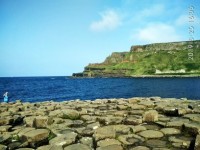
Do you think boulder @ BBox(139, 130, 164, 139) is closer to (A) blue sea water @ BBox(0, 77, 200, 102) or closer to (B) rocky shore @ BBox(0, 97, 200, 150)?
(B) rocky shore @ BBox(0, 97, 200, 150)

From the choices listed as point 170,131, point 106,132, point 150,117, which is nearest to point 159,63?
point 150,117

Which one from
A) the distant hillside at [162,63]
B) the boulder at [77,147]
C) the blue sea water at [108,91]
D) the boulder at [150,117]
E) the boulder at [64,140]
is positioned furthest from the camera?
the distant hillside at [162,63]

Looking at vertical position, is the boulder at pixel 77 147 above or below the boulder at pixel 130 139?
below

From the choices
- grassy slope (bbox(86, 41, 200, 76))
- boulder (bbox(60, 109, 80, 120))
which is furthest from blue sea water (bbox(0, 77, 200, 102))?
grassy slope (bbox(86, 41, 200, 76))

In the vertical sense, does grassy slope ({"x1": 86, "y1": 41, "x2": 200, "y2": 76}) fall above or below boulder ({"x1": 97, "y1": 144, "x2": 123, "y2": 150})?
above

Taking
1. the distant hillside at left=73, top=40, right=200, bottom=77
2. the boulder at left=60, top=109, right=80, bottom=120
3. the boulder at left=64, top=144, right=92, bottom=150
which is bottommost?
the boulder at left=64, top=144, right=92, bottom=150

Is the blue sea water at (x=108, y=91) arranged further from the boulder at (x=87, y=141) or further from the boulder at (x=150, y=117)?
the boulder at (x=87, y=141)

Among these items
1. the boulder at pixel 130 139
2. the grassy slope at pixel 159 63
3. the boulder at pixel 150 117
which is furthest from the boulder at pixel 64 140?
the grassy slope at pixel 159 63

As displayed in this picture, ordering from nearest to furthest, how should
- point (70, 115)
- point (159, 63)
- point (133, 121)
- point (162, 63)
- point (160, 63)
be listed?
point (133, 121) < point (70, 115) < point (162, 63) < point (160, 63) < point (159, 63)

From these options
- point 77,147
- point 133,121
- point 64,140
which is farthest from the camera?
point 133,121

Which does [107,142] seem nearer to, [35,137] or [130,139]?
[130,139]

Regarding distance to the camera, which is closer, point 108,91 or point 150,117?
point 150,117

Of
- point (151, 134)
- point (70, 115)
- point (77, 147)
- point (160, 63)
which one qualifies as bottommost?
point (77, 147)

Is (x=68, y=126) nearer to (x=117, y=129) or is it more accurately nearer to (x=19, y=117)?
(x=117, y=129)
